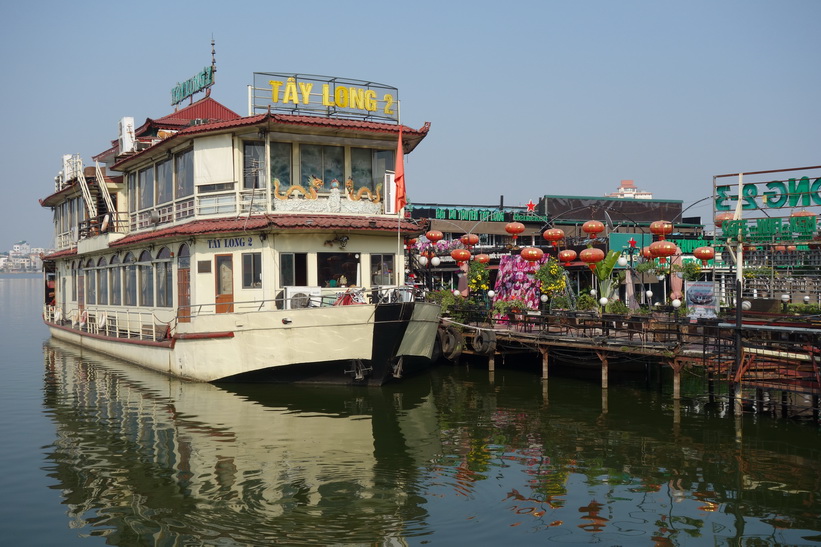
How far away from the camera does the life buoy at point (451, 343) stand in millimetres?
24219

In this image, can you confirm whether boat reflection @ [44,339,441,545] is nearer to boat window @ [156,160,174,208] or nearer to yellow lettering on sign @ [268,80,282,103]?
boat window @ [156,160,174,208]

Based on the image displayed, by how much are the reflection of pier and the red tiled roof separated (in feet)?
16.4

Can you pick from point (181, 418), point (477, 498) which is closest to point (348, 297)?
point (181, 418)

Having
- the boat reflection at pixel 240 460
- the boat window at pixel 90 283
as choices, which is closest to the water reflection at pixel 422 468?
the boat reflection at pixel 240 460

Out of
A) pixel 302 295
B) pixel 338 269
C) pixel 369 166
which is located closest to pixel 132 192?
pixel 369 166

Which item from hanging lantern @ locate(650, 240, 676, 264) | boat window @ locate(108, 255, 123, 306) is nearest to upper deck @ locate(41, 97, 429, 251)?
boat window @ locate(108, 255, 123, 306)

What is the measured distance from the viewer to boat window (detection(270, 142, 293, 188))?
840 inches

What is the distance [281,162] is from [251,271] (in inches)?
131

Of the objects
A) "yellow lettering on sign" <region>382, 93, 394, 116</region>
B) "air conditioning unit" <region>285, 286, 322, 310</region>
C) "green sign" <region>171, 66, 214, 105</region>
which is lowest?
"air conditioning unit" <region>285, 286, 322, 310</region>

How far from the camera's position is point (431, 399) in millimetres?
20188

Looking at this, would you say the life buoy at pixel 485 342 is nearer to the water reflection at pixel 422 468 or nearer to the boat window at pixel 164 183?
the water reflection at pixel 422 468

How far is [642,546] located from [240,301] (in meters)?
12.7

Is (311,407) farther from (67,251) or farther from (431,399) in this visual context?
(67,251)

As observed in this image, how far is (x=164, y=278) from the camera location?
78.7 feet
